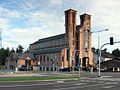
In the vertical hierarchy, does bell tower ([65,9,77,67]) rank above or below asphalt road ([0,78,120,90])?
above

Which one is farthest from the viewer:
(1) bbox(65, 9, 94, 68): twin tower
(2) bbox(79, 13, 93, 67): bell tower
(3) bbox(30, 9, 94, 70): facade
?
(2) bbox(79, 13, 93, 67): bell tower

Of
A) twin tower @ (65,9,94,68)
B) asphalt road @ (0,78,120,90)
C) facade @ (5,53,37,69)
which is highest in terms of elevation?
twin tower @ (65,9,94,68)

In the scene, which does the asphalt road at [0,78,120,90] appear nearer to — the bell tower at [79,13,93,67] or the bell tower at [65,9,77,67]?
the bell tower at [65,9,77,67]

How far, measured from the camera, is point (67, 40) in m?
79.1

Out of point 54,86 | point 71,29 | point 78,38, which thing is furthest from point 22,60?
point 54,86

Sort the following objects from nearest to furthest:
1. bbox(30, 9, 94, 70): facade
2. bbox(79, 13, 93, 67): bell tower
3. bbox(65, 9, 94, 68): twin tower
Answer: bbox(30, 9, 94, 70): facade, bbox(65, 9, 94, 68): twin tower, bbox(79, 13, 93, 67): bell tower

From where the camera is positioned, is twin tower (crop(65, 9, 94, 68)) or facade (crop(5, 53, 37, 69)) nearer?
twin tower (crop(65, 9, 94, 68))

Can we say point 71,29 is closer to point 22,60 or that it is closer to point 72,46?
point 72,46

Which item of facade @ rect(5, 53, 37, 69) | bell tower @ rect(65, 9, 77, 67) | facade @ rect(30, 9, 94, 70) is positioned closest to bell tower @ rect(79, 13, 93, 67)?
facade @ rect(30, 9, 94, 70)

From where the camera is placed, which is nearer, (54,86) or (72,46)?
(54,86)

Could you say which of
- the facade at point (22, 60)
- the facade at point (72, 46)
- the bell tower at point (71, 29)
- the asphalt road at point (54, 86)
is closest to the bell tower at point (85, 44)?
the facade at point (72, 46)

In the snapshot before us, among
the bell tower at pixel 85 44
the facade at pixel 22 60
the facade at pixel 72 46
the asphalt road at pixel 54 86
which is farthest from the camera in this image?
the facade at pixel 22 60

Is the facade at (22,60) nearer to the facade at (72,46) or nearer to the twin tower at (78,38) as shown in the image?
the facade at (72,46)

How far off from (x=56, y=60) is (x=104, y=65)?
21575 millimetres
